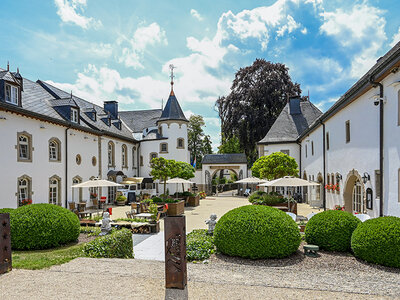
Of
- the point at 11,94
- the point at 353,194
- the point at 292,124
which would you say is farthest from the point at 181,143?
the point at 353,194

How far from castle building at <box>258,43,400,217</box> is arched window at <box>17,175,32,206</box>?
1643 cm

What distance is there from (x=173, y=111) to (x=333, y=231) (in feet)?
84.2

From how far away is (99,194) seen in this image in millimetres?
23734

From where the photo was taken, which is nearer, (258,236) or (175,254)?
(175,254)

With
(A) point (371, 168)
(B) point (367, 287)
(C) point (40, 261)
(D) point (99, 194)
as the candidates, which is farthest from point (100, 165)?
(B) point (367, 287)

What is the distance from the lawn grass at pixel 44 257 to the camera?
21.6 feet

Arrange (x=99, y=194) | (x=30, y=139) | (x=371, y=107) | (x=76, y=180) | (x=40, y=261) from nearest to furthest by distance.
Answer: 1. (x=40, y=261)
2. (x=371, y=107)
3. (x=30, y=139)
4. (x=76, y=180)
5. (x=99, y=194)

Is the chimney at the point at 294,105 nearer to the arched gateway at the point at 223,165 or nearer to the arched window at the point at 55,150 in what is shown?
the arched gateway at the point at 223,165

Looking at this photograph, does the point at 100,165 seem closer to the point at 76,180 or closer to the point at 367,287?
the point at 76,180

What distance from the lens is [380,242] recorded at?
652cm

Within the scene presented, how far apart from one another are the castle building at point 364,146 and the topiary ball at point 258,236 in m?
4.15

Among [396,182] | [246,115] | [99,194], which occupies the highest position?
[246,115]

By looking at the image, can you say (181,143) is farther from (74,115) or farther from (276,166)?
(276,166)

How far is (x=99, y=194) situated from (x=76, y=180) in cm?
316
